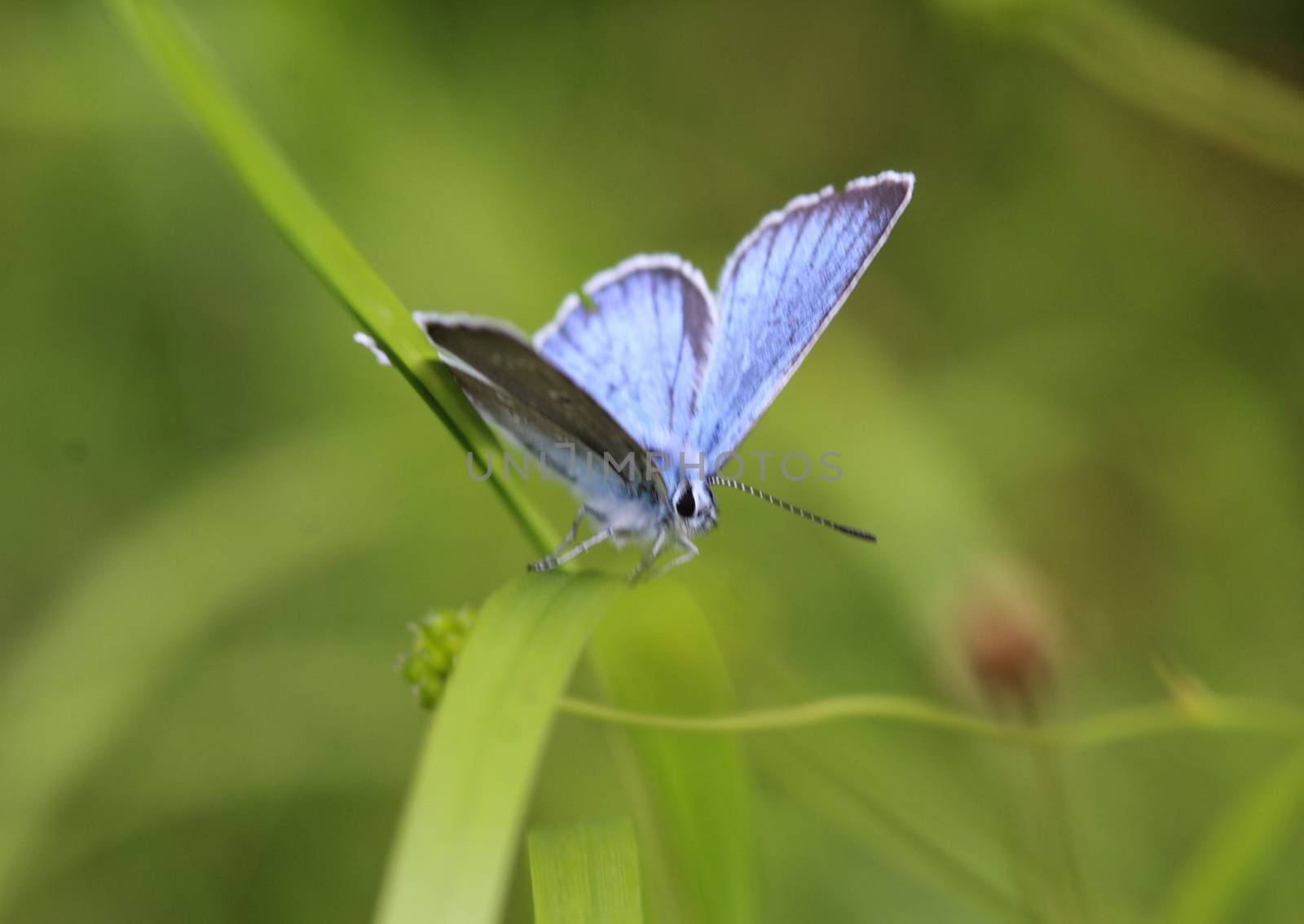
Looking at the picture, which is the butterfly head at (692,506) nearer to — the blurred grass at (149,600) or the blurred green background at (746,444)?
the blurred green background at (746,444)

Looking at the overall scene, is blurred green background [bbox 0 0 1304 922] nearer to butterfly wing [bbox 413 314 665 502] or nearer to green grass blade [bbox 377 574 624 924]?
butterfly wing [bbox 413 314 665 502]

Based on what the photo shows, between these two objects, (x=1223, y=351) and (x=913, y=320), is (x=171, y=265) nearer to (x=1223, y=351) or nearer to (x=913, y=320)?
(x=913, y=320)

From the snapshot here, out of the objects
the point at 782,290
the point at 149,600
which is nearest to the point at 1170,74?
the point at 782,290

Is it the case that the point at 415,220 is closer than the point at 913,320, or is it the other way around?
the point at 415,220

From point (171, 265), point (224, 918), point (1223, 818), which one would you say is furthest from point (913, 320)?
point (224, 918)

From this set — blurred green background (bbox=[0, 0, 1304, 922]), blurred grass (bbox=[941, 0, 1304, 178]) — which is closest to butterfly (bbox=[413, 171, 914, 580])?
blurred green background (bbox=[0, 0, 1304, 922])

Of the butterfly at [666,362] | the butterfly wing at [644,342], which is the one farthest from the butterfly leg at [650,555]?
the butterfly wing at [644,342]
